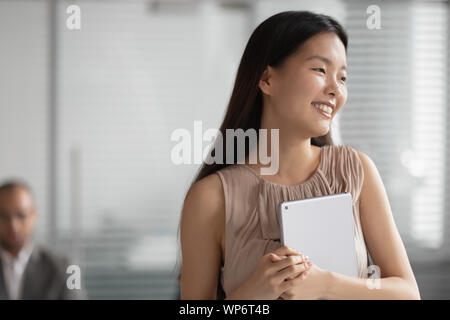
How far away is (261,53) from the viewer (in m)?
0.54

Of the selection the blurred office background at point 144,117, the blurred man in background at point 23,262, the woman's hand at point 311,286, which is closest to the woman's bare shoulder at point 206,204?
the woman's hand at point 311,286

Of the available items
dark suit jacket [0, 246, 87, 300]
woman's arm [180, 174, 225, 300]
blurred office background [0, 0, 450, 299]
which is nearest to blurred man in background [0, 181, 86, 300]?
dark suit jacket [0, 246, 87, 300]

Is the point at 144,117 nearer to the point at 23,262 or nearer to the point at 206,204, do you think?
the point at 23,262

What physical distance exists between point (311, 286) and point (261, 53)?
26 centimetres

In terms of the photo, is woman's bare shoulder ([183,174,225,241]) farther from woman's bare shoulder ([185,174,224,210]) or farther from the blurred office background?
the blurred office background

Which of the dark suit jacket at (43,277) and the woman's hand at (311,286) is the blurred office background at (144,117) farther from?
the woman's hand at (311,286)

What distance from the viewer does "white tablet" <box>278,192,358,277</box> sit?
501 mm

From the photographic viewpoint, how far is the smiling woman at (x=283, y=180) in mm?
521

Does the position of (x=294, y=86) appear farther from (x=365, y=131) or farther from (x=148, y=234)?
(x=148, y=234)

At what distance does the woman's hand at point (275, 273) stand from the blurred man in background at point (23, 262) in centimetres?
50

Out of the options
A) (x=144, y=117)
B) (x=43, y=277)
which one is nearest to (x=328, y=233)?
(x=43, y=277)

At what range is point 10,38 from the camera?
79.1 inches
